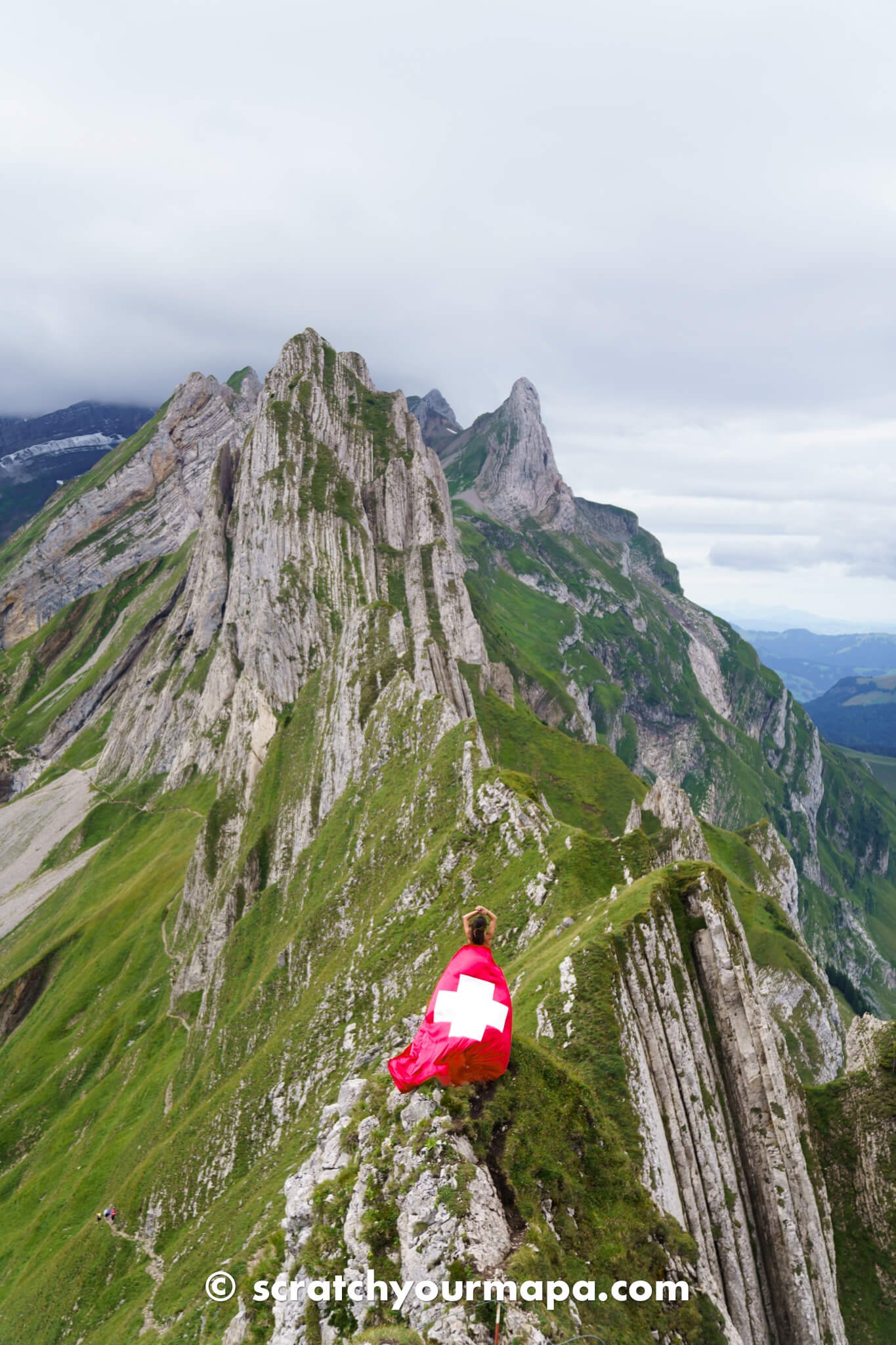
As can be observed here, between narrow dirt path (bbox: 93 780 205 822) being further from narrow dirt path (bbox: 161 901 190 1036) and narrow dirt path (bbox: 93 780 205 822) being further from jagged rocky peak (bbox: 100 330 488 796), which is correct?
narrow dirt path (bbox: 161 901 190 1036)

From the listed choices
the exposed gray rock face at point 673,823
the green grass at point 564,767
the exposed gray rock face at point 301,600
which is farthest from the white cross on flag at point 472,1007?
the green grass at point 564,767

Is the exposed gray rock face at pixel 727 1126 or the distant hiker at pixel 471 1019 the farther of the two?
the exposed gray rock face at pixel 727 1126

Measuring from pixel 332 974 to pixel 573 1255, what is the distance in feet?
124

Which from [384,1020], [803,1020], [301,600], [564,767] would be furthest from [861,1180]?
[301,600]

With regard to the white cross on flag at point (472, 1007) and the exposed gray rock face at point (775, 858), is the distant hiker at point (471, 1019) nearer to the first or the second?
the white cross on flag at point (472, 1007)

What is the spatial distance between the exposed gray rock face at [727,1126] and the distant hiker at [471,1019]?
9229 millimetres

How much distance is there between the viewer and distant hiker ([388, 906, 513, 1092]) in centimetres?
1753

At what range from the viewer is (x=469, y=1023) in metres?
A: 17.7

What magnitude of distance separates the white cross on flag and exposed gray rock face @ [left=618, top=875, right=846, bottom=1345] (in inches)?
393

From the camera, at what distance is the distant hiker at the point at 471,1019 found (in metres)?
17.5

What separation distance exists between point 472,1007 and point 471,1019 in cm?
36

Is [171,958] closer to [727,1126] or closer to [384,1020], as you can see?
[384,1020]

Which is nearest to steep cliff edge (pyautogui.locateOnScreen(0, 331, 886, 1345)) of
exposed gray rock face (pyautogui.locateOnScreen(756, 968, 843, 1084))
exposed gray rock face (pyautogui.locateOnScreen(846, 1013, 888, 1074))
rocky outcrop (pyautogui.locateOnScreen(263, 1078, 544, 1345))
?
rocky outcrop (pyautogui.locateOnScreen(263, 1078, 544, 1345))

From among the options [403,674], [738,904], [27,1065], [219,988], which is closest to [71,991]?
[27,1065]
